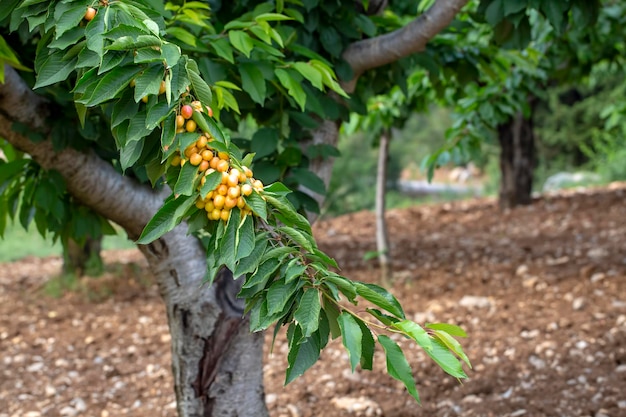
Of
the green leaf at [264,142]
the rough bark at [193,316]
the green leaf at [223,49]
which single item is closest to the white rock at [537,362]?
the rough bark at [193,316]

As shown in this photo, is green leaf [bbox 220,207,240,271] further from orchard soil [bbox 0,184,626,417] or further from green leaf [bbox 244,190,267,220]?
orchard soil [bbox 0,184,626,417]

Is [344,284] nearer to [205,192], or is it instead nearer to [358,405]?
[205,192]

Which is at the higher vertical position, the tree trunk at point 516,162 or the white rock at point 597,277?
the tree trunk at point 516,162

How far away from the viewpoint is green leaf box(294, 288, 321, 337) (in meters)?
1.12

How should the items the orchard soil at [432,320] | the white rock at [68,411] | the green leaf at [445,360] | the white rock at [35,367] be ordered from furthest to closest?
the white rock at [35,367], the white rock at [68,411], the orchard soil at [432,320], the green leaf at [445,360]

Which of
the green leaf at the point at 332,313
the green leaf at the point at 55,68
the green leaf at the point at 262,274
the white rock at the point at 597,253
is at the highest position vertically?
the green leaf at the point at 55,68

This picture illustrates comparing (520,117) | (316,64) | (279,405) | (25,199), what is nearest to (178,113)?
(316,64)

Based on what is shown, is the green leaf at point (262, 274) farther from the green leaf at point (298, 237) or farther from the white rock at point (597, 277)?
the white rock at point (597, 277)

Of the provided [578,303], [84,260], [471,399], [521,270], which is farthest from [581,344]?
[84,260]

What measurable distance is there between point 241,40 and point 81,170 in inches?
28.2

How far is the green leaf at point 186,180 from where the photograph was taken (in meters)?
1.21

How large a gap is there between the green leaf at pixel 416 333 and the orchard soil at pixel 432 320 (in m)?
1.93

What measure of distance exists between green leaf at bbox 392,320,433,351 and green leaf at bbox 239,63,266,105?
87 centimetres

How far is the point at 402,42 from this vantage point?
7.34 ft
